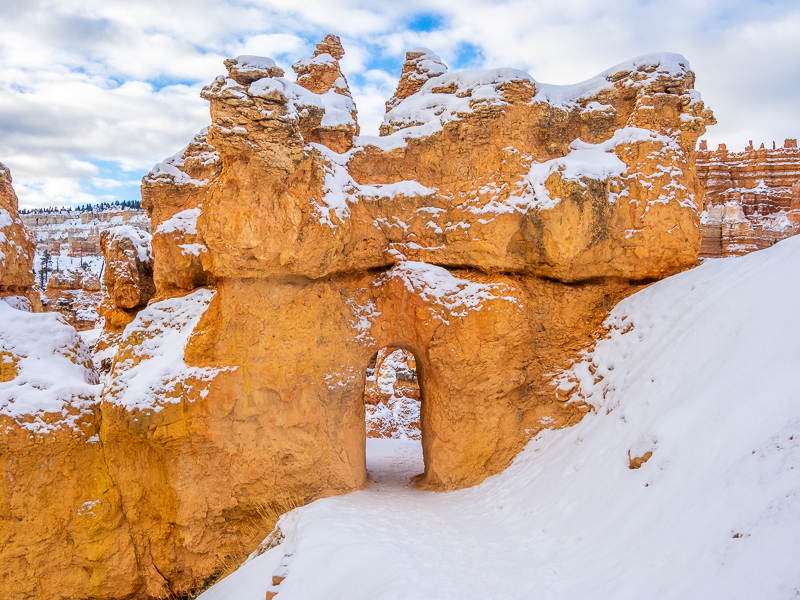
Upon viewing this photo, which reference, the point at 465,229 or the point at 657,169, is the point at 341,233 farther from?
the point at 657,169

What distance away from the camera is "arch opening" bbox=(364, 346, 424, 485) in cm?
1447

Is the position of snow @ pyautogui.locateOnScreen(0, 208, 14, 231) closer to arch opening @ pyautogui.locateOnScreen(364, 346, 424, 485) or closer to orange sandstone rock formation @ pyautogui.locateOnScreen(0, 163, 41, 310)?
orange sandstone rock formation @ pyautogui.locateOnScreen(0, 163, 41, 310)

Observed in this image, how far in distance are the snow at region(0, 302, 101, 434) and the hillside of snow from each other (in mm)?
4295

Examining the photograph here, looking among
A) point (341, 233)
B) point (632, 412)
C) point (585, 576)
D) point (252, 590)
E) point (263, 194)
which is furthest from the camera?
point (341, 233)

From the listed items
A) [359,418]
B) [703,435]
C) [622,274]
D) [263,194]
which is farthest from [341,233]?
[703,435]

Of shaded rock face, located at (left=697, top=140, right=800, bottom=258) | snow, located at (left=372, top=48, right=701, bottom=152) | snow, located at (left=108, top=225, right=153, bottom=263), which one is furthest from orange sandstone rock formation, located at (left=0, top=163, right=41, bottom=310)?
shaded rock face, located at (left=697, top=140, right=800, bottom=258)

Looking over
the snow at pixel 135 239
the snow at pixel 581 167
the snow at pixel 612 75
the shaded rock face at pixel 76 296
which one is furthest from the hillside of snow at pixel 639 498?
the shaded rock face at pixel 76 296

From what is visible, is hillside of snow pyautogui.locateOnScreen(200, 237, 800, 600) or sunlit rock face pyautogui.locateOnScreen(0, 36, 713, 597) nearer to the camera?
hillside of snow pyautogui.locateOnScreen(200, 237, 800, 600)

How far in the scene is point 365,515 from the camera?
913 centimetres

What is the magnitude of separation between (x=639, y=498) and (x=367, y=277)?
22.8ft

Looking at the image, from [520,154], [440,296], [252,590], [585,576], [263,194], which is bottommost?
[252,590]

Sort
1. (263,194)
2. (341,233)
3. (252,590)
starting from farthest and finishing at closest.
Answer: (341,233)
(263,194)
(252,590)

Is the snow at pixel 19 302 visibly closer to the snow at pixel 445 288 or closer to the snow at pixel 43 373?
the snow at pixel 43 373

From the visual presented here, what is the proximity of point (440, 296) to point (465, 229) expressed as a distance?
5.15 feet
